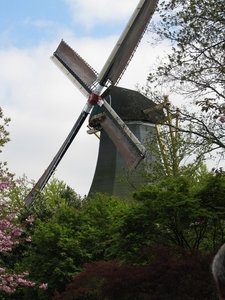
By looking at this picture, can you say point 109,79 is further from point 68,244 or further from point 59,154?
point 68,244

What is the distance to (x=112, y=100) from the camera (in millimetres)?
30062

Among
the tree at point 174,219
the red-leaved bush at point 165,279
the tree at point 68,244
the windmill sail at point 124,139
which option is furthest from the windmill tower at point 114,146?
the red-leaved bush at point 165,279

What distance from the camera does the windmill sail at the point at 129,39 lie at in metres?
25.7

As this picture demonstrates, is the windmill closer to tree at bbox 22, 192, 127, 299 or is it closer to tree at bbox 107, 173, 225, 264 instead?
tree at bbox 22, 192, 127, 299

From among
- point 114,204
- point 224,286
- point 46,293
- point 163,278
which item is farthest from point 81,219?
point 224,286

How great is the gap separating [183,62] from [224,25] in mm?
1138

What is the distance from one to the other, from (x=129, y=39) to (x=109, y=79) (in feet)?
7.15

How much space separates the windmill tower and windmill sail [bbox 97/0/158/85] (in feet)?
7.86

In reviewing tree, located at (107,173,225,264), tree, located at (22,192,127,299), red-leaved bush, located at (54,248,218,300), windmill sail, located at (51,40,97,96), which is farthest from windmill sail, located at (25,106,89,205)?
red-leaved bush, located at (54,248,218,300)

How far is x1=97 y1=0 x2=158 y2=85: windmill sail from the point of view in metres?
25.7

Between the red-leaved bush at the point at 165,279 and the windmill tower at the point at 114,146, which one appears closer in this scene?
the red-leaved bush at the point at 165,279

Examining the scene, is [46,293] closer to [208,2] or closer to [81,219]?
[81,219]

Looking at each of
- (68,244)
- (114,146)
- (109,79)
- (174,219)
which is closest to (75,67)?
(109,79)

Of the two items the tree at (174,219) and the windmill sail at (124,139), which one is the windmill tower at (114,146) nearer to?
the windmill sail at (124,139)
